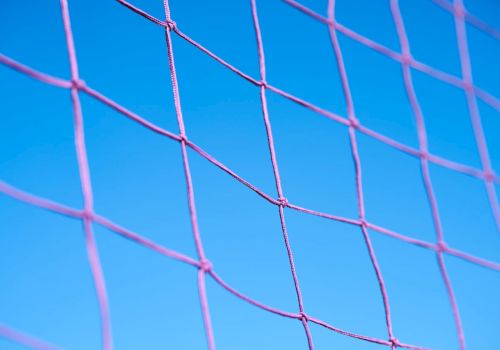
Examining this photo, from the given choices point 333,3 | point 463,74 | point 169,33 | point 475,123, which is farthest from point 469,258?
point 169,33

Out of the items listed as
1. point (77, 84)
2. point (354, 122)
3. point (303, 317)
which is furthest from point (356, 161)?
point (77, 84)

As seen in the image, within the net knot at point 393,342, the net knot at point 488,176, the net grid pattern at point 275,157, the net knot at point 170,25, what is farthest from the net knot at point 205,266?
the net knot at point 488,176

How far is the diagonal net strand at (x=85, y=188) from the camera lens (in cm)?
76

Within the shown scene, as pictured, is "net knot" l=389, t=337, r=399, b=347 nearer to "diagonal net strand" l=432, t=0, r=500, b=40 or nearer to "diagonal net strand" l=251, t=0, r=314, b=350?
"diagonal net strand" l=251, t=0, r=314, b=350

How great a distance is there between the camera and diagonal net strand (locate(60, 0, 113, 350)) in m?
0.76

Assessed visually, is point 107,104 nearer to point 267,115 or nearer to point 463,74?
point 267,115

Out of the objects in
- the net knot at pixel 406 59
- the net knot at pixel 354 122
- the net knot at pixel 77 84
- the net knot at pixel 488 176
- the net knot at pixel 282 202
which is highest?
the net knot at pixel 406 59

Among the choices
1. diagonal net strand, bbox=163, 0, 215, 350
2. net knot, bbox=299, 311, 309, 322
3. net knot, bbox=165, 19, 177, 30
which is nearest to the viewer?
diagonal net strand, bbox=163, 0, 215, 350

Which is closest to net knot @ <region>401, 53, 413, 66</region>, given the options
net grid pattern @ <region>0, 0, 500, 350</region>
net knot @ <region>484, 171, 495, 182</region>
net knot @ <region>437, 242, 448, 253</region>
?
net grid pattern @ <region>0, 0, 500, 350</region>

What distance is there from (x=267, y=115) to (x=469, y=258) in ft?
1.58

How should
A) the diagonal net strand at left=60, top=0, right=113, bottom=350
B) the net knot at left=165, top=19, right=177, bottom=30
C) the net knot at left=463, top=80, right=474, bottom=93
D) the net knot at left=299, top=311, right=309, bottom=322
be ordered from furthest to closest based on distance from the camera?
the net knot at left=463, top=80, right=474, bottom=93 < the net knot at left=165, top=19, right=177, bottom=30 < the net knot at left=299, top=311, right=309, bottom=322 < the diagonal net strand at left=60, top=0, right=113, bottom=350

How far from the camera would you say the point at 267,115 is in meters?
1.27

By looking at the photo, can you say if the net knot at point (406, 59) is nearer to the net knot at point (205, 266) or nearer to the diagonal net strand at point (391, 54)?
the diagonal net strand at point (391, 54)

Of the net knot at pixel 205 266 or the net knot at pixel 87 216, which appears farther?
the net knot at pixel 205 266
